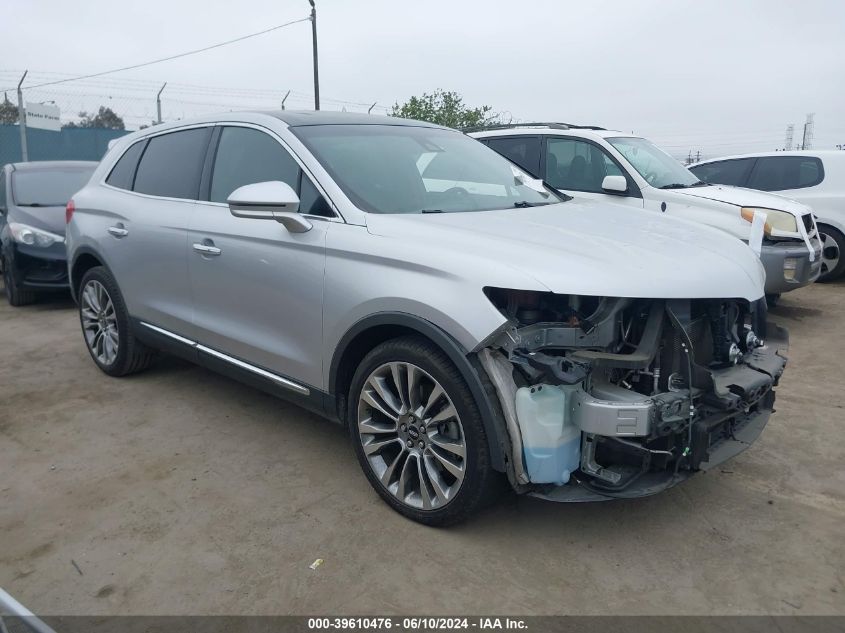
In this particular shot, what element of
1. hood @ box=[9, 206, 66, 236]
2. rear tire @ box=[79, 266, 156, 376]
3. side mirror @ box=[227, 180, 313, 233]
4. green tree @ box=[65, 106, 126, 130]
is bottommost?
rear tire @ box=[79, 266, 156, 376]

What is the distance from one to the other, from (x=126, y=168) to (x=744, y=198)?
5.49m

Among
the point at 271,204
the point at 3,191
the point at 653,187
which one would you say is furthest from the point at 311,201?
the point at 3,191

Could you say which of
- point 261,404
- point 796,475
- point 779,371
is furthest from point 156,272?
point 796,475

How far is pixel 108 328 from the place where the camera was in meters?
5.03

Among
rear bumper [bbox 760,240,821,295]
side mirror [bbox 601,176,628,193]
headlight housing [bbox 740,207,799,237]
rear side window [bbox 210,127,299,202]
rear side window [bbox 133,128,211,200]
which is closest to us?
rear side window [bbox 210,127,299,202]

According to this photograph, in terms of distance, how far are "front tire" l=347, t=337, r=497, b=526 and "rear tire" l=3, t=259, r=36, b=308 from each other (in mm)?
5908

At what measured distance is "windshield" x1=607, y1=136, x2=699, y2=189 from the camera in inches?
267

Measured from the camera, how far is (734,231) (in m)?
6.21

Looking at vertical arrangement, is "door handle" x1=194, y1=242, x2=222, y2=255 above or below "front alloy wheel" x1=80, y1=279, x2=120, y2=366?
above

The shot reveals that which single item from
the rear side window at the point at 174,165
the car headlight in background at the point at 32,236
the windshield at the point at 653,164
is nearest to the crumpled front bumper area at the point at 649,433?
the rear side window at the point at 174,165

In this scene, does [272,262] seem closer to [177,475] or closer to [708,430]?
[177,475]

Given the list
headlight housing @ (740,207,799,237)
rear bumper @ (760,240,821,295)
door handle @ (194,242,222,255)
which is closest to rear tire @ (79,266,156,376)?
door handle @ (194,242,222,255)

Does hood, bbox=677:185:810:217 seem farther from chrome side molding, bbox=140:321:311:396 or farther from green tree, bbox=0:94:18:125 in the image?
green tree, bbox=0:94:18:125

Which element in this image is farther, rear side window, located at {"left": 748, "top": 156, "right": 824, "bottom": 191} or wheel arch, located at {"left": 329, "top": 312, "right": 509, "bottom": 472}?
rear side window, located at {"left": 748, "top": 156, "right": 824, "bottom": 191}
